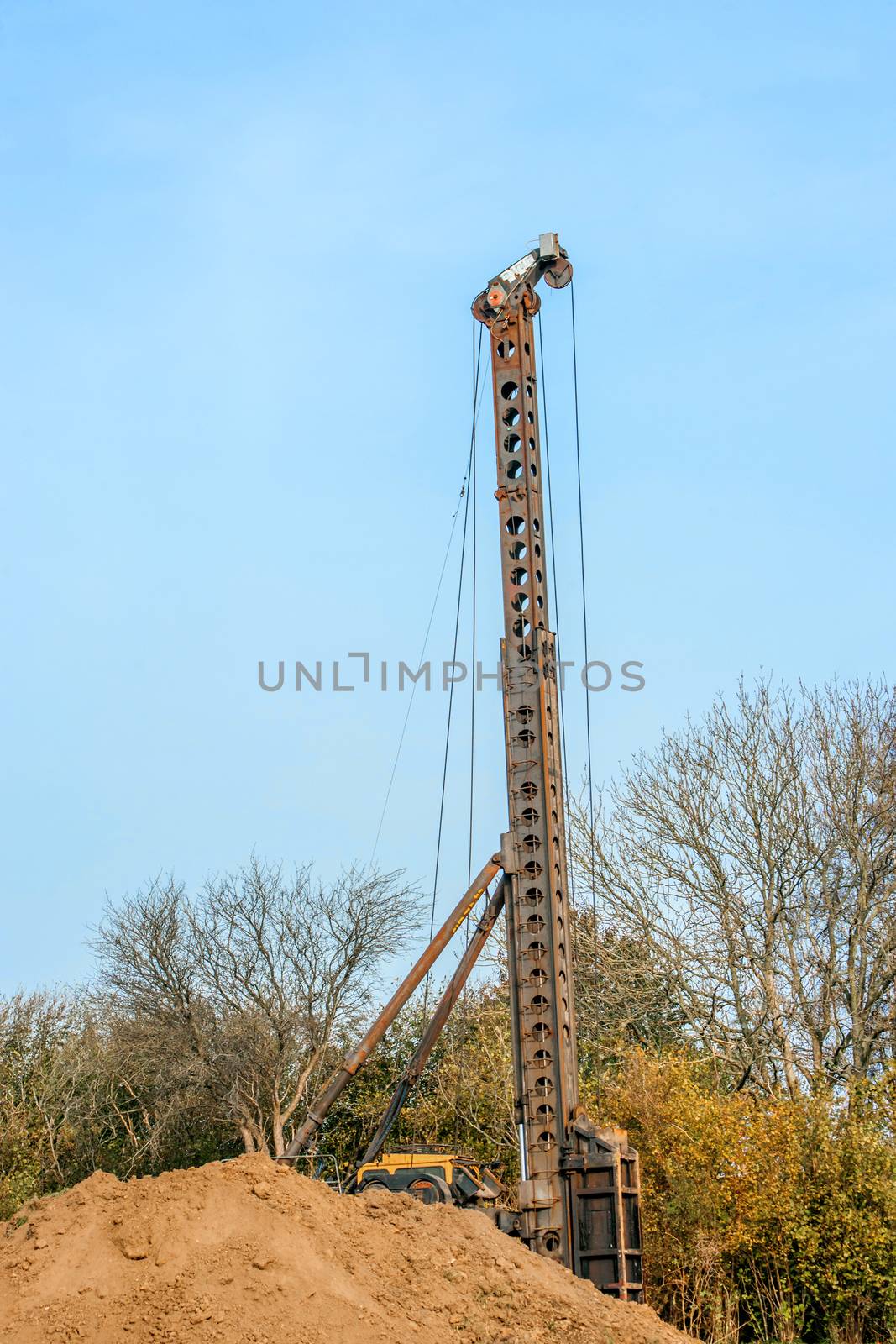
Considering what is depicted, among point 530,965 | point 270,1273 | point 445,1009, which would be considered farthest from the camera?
point 445,1009

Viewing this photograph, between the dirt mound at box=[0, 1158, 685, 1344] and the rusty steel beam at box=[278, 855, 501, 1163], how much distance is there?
14.5 ft

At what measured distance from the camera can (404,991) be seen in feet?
65.9

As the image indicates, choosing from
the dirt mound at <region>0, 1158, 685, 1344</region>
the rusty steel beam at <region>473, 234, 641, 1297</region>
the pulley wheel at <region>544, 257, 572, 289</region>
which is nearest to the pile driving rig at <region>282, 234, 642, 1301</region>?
the rusty steel beam at <region>473, 234, 641, 1297</region>

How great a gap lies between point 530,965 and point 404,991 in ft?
6.82

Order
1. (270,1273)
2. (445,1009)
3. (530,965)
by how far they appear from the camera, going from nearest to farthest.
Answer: (270,1273), (530,965), (445,1009)

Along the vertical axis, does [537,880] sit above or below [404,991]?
above

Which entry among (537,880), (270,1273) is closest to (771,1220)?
(537,880)

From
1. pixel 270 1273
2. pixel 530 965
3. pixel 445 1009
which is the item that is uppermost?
pixel 530 965

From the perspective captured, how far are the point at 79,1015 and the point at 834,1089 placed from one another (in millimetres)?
23081

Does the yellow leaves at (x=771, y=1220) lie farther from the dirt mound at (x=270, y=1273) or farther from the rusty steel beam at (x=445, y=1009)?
the dirt mound at (x=270, y=1273)

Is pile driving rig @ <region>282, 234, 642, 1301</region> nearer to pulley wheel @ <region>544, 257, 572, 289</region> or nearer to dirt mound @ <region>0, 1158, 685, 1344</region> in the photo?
pulley wheel @ <region>544, 257, 572, 289</region>

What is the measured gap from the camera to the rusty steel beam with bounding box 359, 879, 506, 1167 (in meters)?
19.7

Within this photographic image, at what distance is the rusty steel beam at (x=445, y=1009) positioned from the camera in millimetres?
19672

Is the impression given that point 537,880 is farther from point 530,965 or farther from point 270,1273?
point 270,1273
